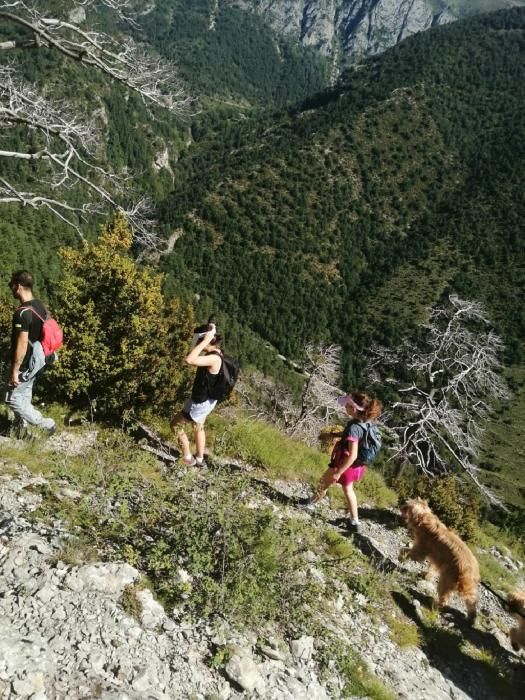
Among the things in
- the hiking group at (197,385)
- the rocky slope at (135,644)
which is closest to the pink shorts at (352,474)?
the hiking group at (197,385)

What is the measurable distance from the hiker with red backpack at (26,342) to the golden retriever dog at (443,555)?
4450 mm

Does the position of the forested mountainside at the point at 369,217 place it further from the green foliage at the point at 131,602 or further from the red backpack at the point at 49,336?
the green foliage at the point at 131,602

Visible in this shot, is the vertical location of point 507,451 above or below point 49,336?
below

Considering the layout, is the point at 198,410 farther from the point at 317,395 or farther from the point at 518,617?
the point at 317,395

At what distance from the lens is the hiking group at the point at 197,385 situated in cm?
514

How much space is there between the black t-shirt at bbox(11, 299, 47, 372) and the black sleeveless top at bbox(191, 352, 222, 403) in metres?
1.71

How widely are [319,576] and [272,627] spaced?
108 cm

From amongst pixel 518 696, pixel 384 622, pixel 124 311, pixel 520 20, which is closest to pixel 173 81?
pixel 124 311

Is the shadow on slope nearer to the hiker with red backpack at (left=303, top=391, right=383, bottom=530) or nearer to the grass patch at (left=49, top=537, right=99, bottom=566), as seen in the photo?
the hiker with red backpack at (left=303, top=391, right=383, bottom=530)

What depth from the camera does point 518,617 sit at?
531cm

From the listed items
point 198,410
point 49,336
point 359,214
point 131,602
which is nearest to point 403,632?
point 131,602

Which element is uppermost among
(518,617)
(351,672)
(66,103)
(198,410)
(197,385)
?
(66,103)

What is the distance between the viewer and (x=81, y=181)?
6836 mm

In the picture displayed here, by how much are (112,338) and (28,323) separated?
2.70 meters
